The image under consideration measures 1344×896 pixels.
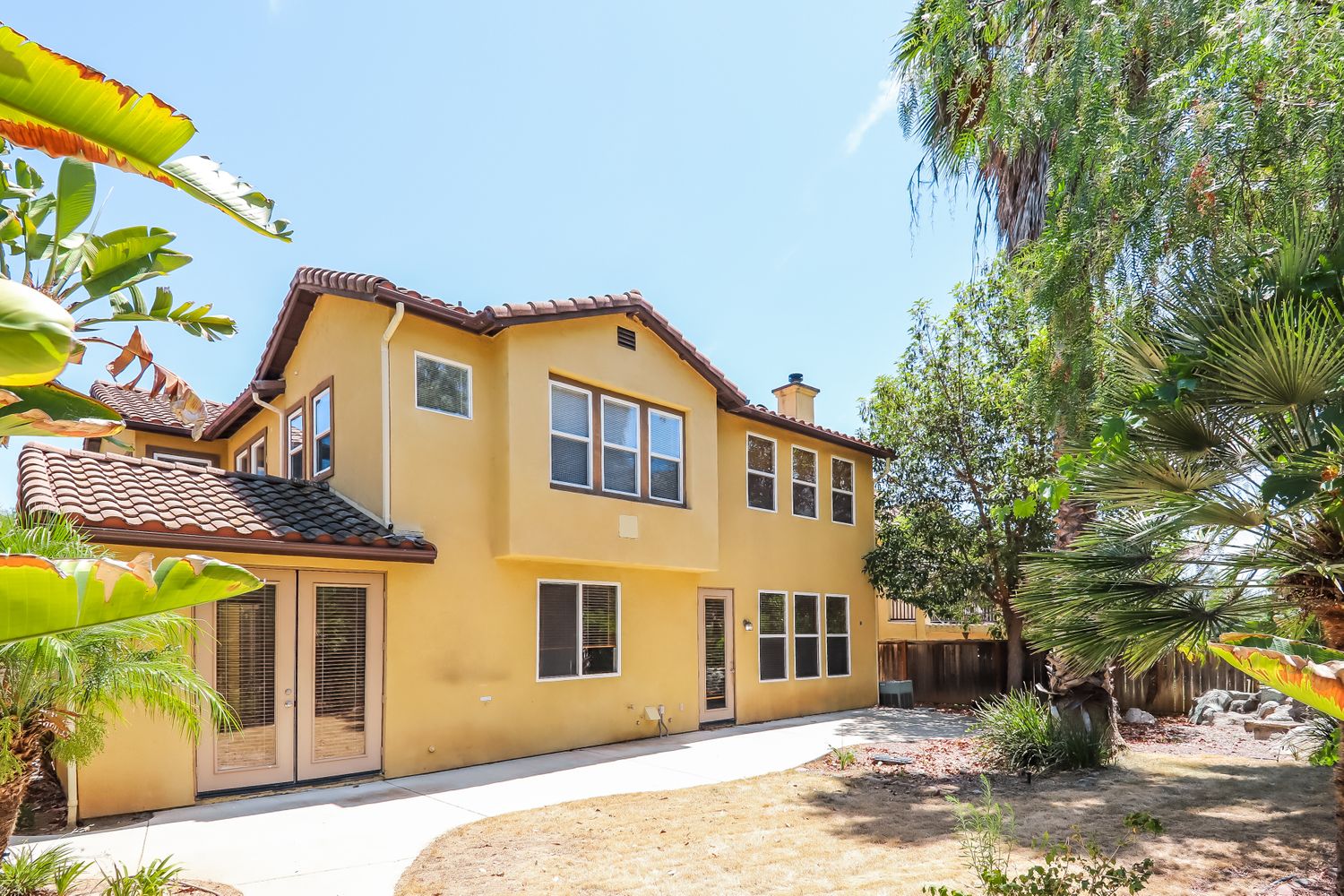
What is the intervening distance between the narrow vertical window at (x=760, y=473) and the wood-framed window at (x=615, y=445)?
7.60 feet

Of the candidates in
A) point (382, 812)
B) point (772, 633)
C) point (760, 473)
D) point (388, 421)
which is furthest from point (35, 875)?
point (760, 473)

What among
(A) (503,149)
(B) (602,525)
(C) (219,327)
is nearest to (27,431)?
(C) (219,327)

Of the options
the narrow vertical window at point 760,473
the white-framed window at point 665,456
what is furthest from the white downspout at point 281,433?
the narrow vertical window at point 760,473

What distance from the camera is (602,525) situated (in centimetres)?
1242

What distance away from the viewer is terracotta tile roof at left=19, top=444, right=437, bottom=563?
8.40m

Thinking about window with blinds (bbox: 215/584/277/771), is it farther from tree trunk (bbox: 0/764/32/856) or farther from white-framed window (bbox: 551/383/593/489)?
white-framed window (bbox: 551/383/593/489)

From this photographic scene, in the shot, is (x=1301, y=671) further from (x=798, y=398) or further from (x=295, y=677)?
(x=798, y=398)

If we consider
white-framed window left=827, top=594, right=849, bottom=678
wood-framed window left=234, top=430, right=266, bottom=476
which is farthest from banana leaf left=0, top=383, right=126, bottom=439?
white-framed window left=827, top=594, right=849, bottom=678

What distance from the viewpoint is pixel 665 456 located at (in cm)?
1383

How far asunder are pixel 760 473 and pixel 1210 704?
9.09m

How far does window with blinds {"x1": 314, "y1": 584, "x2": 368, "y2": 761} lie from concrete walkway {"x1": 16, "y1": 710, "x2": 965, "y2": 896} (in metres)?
0.55

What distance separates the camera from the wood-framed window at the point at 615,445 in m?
12.4

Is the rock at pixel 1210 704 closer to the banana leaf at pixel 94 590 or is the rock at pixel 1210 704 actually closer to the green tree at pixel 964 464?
the green tree at pixel 964 464

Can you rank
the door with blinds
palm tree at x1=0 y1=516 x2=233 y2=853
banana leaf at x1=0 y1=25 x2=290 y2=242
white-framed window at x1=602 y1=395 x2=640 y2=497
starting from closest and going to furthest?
banana leaf at x1=0 y1=25 x2=290 y2=242 → palm tree at x1=0 y1=516 x2=233 y2=853 → white-framed window at x1=602 y1=395 x2=640 y2=497 → the door with blinds
